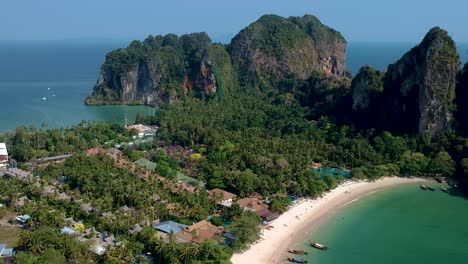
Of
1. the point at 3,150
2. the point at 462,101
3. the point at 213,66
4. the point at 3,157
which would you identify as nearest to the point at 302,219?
the point at 462,101

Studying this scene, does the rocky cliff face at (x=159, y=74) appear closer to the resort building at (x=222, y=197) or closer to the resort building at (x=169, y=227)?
the resort building at (x=222, y=197)

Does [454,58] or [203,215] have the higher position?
[454,58]

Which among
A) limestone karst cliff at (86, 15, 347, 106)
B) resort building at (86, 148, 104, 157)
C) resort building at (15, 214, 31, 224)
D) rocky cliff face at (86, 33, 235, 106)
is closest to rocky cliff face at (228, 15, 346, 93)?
limestone karst cliff at (86, 15, 347, 106)

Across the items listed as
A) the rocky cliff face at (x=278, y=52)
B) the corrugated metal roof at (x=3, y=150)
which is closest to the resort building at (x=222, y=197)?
the corrugated metal roof at (x=3, y=150)

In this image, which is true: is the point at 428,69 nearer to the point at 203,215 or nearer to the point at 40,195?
the point at 203,215

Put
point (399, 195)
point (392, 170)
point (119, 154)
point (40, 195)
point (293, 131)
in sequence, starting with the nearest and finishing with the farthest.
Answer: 1. point (40, 195)
2. point (399, 195)
3. point (392, 170)
4. point (119, 154)
5. point (293, 131)

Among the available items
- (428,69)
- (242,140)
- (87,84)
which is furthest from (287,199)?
(87,84)
